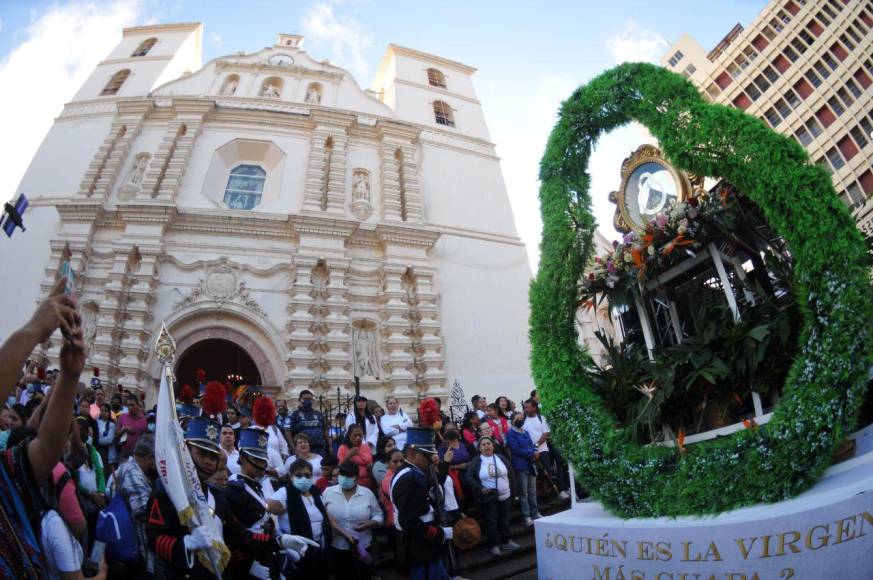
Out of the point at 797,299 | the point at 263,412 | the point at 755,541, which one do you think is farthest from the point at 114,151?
the point at 755,541

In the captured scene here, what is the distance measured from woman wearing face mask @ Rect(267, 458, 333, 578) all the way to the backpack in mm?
1280

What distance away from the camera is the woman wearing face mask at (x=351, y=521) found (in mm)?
5656

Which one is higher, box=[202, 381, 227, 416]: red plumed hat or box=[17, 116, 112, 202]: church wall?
box=[17, 116, 112, 202]: church wall

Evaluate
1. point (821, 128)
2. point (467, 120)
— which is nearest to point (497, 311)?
point (467, 120)

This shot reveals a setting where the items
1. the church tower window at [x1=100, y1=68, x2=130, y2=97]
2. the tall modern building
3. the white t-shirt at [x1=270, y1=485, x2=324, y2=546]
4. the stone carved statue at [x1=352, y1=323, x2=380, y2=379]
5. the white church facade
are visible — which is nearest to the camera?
the white t-shirt at [x1=270, y1=485, x2=324, y2=546]

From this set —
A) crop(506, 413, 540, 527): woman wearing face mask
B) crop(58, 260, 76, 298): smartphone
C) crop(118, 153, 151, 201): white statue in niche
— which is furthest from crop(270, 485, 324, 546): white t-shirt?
crop(118, 153, 151, 201): white statue in niche

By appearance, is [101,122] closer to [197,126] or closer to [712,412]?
[197,126]

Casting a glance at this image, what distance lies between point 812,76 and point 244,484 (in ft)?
125

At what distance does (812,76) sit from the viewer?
30.1 metres

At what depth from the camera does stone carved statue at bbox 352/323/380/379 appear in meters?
14.9

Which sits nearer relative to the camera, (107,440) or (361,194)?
(107,440)

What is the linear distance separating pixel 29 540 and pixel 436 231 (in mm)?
15244

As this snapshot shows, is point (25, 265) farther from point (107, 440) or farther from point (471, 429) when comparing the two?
point (471, 429)

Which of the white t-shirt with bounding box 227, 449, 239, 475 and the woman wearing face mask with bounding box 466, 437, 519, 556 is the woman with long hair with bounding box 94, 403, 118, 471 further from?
the woman wearing face mask with bounding box 466, 437, 519, 556
